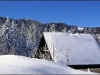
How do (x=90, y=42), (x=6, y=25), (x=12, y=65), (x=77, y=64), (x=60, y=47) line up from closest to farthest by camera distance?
(x=12, y=65) → (x=77, y=64) → (x=60, y=47) → (x=90, y=42) → (x=6, y=25)

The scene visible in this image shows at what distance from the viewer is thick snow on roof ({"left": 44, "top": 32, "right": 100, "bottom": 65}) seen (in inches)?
1095

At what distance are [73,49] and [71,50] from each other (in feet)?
1.52

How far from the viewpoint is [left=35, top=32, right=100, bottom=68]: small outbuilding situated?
91.1ft

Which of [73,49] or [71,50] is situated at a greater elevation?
[73,49]

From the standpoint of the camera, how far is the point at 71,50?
95.6 feet

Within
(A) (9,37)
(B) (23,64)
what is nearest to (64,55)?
(B) (23,64)

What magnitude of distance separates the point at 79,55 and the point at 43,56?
3.98 m

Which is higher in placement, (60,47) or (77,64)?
(60,47)

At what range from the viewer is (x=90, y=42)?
104 feet

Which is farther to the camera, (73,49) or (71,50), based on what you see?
(73,49)

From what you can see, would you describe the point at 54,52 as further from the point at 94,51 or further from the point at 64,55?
the point at 94,51

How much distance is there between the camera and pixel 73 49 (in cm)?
2950

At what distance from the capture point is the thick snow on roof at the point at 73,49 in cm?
2781

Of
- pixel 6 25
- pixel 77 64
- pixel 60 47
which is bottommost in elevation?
pixel 77 64
